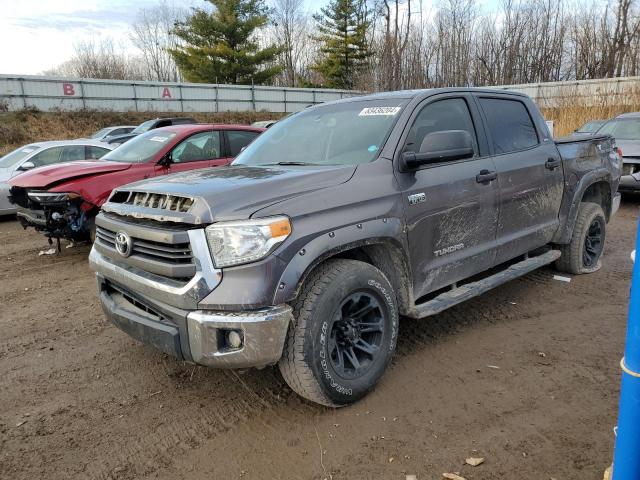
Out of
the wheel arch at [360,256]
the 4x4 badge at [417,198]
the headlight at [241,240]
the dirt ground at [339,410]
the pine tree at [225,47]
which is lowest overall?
the dirt ground at [339,410]

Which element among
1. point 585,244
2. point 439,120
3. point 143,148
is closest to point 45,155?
point 143,148

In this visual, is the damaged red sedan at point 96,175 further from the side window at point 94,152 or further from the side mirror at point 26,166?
the side window at point 94,152

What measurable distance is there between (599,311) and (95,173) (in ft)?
19.8

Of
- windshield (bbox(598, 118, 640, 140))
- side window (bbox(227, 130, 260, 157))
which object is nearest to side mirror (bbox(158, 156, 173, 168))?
side window (bbox(227, 130, 260, 157))

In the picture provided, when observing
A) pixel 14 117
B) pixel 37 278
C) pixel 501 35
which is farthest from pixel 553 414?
pixel 501 35

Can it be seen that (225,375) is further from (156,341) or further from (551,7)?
(551,7)

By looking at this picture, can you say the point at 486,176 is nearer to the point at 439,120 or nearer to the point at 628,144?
the point at 439,120

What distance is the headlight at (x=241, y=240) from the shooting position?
252cm

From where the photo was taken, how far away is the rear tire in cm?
506

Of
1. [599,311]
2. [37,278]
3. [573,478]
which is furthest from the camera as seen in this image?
[37,278]

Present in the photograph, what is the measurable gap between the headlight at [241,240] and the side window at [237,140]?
548cm

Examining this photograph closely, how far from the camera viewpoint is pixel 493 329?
404 cm

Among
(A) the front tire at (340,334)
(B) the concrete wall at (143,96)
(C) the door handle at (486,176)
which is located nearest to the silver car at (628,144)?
(C) the door handle at (486,176)

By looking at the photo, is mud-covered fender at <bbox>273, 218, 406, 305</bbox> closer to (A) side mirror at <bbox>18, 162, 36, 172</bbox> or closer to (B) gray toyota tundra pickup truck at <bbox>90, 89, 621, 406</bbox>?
(B) gray toyota tundra pickup truck at <bbox>90, 89, 621, 406</bbox>
